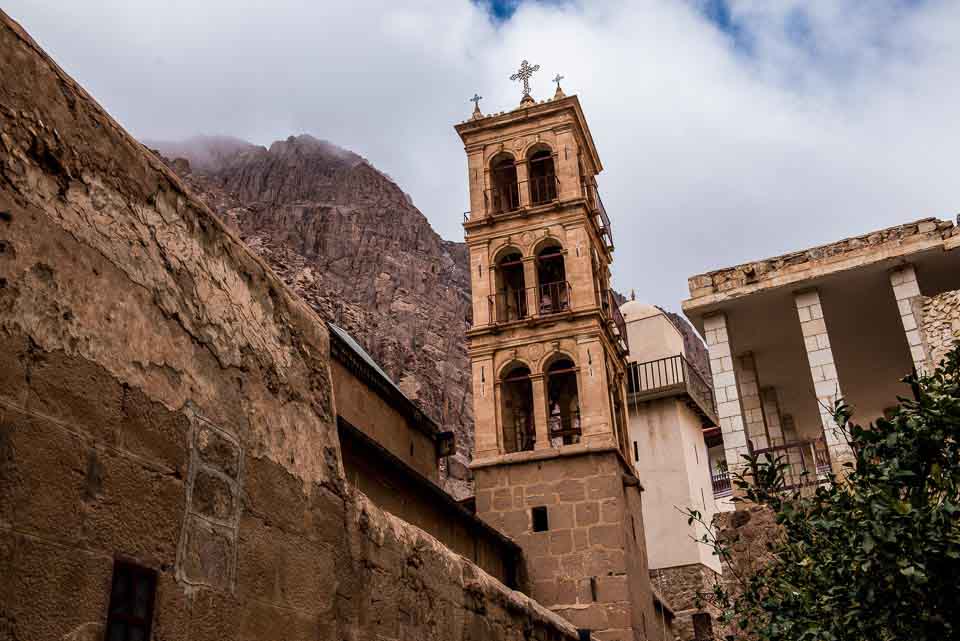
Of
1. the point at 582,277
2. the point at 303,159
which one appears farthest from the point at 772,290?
the point at 303,159

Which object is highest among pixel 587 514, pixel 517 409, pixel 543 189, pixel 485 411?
pixel 543 189

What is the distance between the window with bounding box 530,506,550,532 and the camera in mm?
17469

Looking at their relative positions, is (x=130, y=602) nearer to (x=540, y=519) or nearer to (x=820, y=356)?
(x=820, y=356)

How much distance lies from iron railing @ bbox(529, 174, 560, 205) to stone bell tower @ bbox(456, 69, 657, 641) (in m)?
0.03

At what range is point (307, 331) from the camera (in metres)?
4.14

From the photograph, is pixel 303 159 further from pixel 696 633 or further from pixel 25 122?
pixel 25 122

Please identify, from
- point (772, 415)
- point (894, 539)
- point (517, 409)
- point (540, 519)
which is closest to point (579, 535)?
point (540, 519)

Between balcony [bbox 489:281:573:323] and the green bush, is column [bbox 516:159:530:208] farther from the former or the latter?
the green bush

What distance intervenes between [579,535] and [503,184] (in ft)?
28.4

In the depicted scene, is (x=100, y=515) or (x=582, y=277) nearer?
(x=100, y=515)

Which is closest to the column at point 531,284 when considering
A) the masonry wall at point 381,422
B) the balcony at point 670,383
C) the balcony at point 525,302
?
the balcony at point 525,302

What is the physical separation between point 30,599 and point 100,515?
0.32 metres

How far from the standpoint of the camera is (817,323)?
1395 cm

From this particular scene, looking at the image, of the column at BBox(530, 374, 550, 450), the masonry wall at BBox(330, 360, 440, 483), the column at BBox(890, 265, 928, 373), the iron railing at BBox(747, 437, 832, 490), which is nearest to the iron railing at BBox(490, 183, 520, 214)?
the column at BBox(530, 374, 550, 450)
